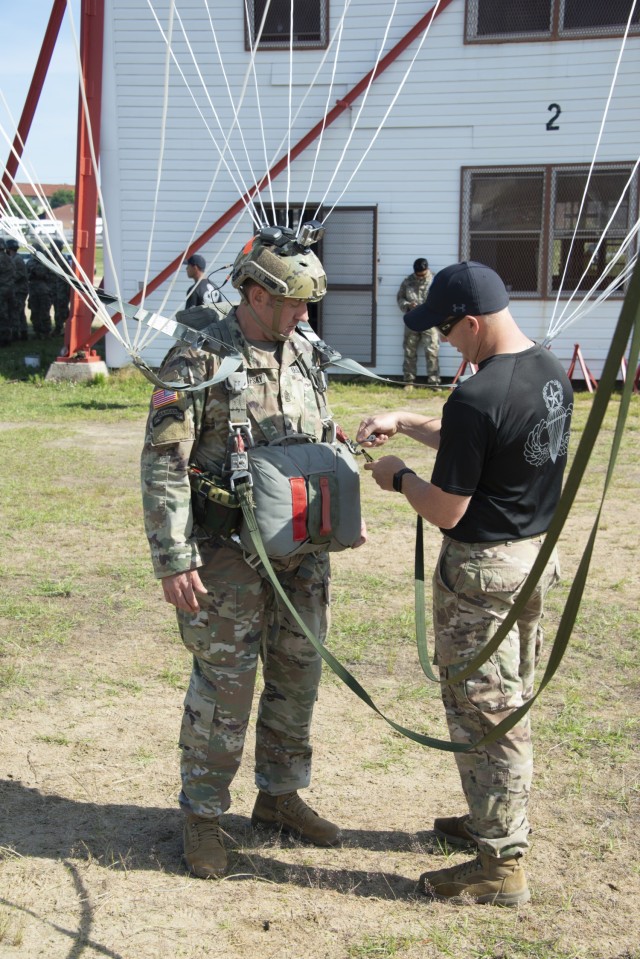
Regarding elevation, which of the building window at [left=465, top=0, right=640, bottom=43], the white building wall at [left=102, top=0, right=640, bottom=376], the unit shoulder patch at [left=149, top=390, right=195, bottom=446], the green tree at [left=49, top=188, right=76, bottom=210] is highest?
the green tree at [left=49, top=188, right=76, bottom=210]

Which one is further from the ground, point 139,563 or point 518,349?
point 518,349

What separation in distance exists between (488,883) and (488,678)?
69 cm

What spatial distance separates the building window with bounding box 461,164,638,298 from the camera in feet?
43.7

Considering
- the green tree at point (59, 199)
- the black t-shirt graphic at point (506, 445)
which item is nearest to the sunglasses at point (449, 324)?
the black t-shirt graphic at point (506, 445)

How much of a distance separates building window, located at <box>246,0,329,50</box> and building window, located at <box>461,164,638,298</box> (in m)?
2.96

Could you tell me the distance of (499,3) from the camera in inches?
517

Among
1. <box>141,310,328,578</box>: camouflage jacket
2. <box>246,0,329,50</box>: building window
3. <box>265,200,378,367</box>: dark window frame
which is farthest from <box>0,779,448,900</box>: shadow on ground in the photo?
<box>246,0,329,50</box>: building window

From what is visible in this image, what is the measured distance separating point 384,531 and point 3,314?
13.9 meters

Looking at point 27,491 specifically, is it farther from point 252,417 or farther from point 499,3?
point 499,3

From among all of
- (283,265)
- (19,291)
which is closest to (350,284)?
(19,291)

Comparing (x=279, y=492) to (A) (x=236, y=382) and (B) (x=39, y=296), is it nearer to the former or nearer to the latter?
(A) (x=236, y=382)

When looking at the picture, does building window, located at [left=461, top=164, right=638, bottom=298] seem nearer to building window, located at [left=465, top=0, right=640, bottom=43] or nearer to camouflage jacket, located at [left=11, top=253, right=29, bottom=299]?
building window, located at [left=465, top=0, right=640, bottom=43]

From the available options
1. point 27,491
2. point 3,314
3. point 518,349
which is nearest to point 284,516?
point 518,349

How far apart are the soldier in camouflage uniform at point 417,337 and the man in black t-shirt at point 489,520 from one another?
10.6m
